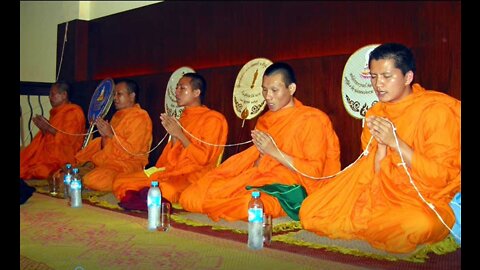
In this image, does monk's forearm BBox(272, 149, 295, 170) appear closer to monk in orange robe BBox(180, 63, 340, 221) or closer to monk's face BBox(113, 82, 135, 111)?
monk in orange robe BBox(180, 63, 340, 221)

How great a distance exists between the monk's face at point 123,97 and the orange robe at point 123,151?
123mm

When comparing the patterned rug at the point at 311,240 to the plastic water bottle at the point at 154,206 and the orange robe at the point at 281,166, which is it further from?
the plastic water bottle at the point at 154,206

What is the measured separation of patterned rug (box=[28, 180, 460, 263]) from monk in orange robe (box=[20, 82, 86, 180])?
2.18 meters

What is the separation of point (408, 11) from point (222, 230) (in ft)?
7.03

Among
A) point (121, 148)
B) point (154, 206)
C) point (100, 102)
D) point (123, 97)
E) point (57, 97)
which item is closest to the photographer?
point (154, 206)

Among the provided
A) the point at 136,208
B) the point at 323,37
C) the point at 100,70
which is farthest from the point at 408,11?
the point at 100,70

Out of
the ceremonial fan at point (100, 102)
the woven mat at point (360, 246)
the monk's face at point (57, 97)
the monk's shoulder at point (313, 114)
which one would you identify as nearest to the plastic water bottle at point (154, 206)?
the woven mat at point (360, 246)

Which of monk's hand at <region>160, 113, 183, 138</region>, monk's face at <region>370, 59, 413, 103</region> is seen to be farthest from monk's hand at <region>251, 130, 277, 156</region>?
monk's hand at <region>160, 113, 183, 138</region>

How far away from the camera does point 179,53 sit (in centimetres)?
634

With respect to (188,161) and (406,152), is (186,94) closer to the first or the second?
(188,161)

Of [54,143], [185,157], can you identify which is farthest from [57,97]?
[185,157]

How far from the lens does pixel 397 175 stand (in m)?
3.13

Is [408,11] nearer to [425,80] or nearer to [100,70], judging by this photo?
[425,80]

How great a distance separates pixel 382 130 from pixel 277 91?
1.13 metres
